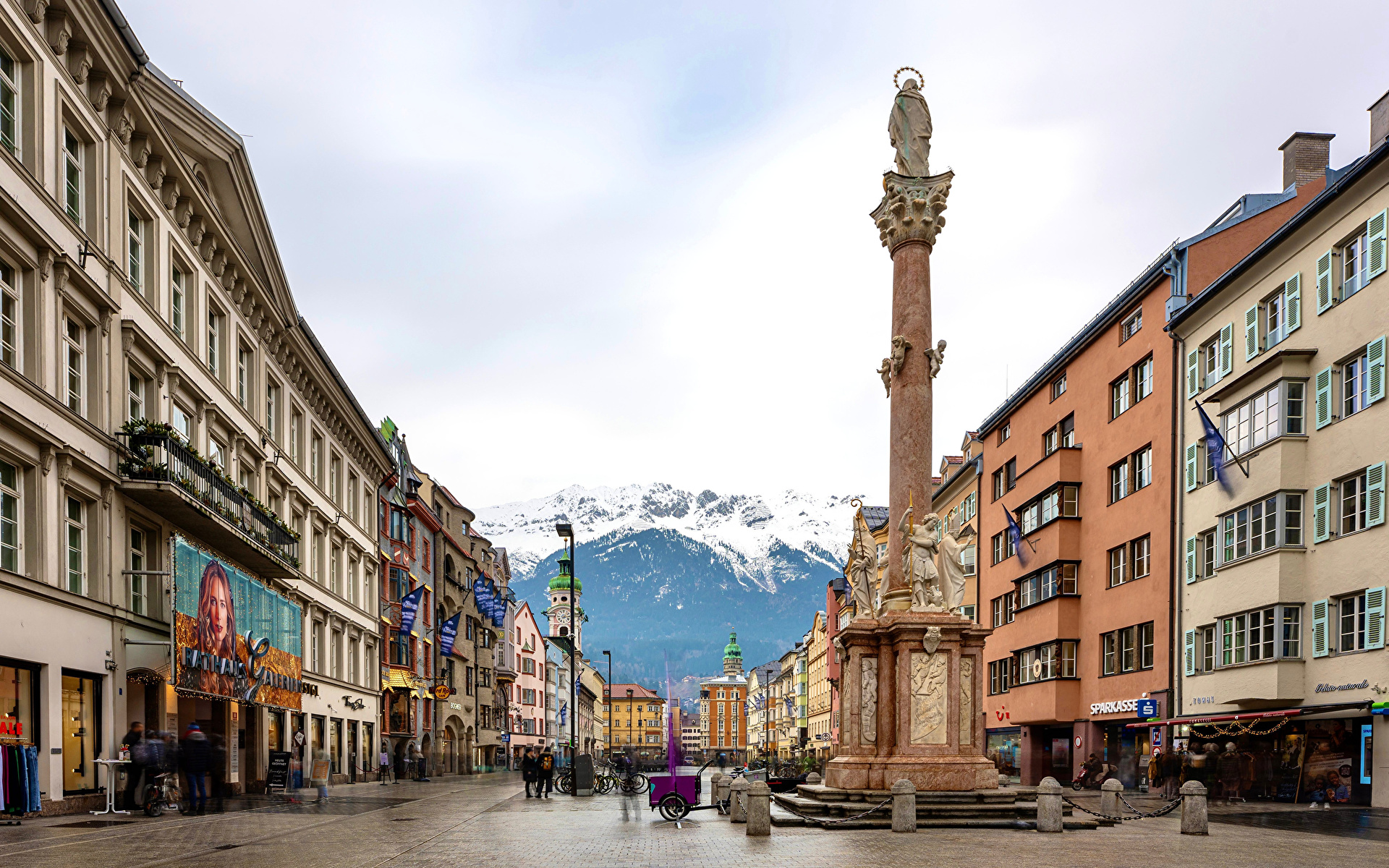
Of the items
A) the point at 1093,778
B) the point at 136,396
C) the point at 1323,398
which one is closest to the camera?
the point at 136,396

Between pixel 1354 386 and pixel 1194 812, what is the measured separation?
47.9ft

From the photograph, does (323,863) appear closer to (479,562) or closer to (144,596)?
(144,596)

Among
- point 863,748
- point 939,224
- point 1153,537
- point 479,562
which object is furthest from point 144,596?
point 479,562

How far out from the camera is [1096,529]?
47406 mm

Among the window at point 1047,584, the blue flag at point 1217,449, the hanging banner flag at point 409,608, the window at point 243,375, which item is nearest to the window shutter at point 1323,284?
the blue flag at point 1217,449

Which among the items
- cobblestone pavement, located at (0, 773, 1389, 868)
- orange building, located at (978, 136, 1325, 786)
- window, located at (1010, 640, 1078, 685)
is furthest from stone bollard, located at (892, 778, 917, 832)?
window, located at (1010, 640, 1078, 685)

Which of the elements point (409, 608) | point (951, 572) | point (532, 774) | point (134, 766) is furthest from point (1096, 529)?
point (134, 766)

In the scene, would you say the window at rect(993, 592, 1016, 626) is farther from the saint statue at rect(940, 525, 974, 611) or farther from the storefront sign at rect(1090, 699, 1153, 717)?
the saint statue at rect(940, 525, 974, 611)

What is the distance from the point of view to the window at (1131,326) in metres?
44.6

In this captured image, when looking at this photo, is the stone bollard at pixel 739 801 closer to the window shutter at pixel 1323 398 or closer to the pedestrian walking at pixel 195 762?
the pedestrian walking at pixel 195 762

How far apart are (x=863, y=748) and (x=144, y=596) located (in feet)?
51.7

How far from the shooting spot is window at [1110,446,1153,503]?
43219 millimetres

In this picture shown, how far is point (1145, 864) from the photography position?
16516mm

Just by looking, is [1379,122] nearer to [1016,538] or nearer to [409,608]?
[1016,538]
